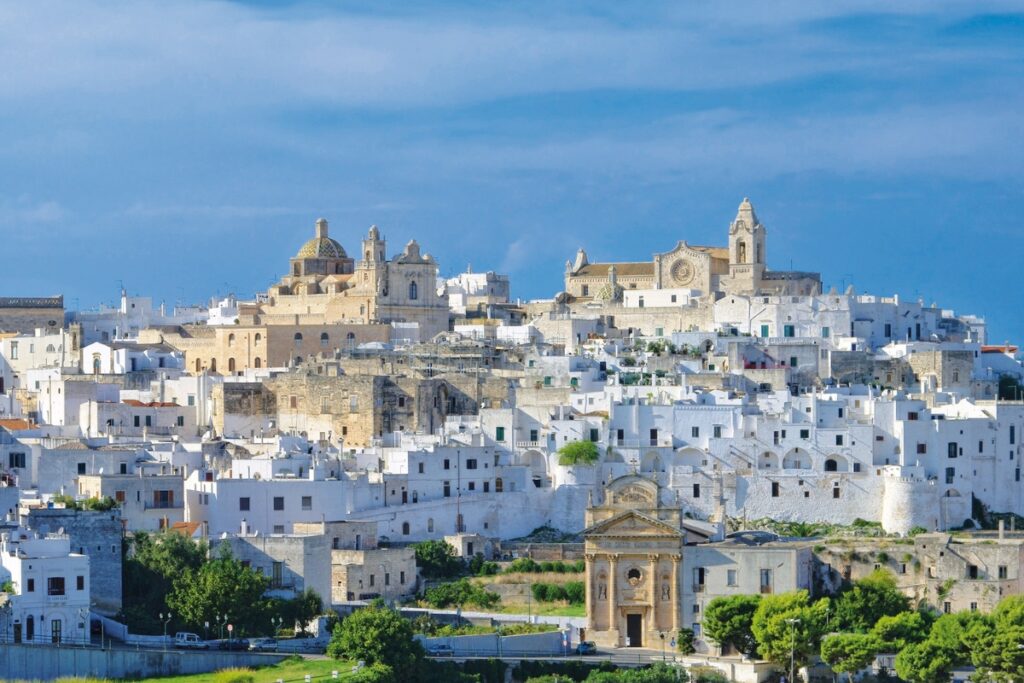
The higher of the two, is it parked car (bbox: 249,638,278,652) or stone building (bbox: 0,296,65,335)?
stone building (bbox: 0,296,65,335)

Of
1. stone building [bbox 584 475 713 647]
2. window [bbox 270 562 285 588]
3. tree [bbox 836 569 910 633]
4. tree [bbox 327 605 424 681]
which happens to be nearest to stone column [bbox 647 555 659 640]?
stone building [bbox 584 475 713 647]

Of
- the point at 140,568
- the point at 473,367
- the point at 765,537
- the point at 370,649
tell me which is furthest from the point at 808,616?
the point at 473,367

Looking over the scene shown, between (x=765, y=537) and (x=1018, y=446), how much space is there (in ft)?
31.0

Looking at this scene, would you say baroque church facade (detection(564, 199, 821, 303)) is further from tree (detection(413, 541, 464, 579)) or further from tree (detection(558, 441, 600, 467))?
tree (detection(413, 541, 464, 579))

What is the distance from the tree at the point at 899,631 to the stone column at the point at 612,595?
5739 mm

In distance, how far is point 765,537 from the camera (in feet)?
202

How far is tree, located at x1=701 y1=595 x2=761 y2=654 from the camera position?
5662 cm

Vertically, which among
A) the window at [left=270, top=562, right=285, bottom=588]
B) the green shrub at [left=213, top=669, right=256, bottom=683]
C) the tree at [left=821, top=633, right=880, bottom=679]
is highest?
the window at [left=270, top=562, right=285, bottom=588]

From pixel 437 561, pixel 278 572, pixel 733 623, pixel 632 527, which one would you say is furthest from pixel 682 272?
pixel 278 572

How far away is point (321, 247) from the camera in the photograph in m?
91.7

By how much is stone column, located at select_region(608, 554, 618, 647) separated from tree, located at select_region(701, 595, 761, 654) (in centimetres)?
254

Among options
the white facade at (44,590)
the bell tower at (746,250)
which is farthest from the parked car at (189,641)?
the bell tower at (746,250)

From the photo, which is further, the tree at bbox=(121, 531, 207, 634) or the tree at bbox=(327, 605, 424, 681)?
the tree at bbox=(121, 531, 207, 634)

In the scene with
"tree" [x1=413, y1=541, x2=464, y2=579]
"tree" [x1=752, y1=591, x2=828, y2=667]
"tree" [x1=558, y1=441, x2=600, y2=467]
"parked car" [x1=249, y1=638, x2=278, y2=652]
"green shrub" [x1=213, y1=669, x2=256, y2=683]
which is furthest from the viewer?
"tree" [x1=558, y1=441, x2=600, y2=467]
